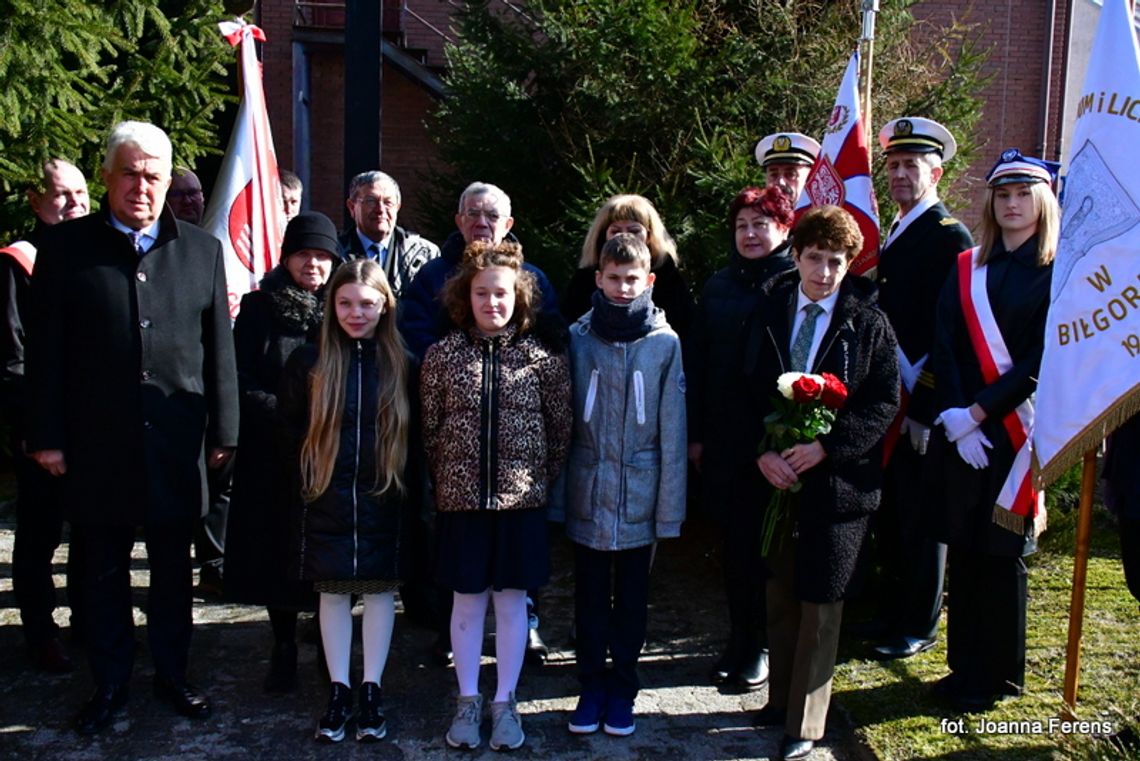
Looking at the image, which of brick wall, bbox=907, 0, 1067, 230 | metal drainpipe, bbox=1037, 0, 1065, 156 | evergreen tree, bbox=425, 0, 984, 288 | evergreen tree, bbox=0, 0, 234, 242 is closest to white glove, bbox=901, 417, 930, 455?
evergreen tree, bbox=425, 0, 984, 288

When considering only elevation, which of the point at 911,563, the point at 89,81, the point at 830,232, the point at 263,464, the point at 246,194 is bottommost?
the point at 911,563

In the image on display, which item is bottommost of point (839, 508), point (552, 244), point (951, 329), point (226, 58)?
point (839, 508)

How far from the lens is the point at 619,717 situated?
13.0 feet

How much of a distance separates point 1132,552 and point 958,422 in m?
0.72

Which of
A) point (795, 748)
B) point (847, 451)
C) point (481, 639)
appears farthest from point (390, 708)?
point (847, 451)

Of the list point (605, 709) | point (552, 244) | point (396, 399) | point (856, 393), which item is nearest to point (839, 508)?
point (856, 393)

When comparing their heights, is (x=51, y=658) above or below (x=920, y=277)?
below

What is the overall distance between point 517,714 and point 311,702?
89cm

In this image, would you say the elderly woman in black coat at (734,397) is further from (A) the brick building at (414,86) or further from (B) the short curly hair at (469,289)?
(A) the brick building at (414,86)

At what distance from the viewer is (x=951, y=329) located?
13.3ft

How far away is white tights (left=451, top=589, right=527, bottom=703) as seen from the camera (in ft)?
12.8

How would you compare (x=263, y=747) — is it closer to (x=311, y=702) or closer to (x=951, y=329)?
(x=311, y=702)

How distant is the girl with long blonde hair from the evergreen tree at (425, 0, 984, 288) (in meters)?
2.31

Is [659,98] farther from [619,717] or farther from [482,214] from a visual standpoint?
[619,717]
